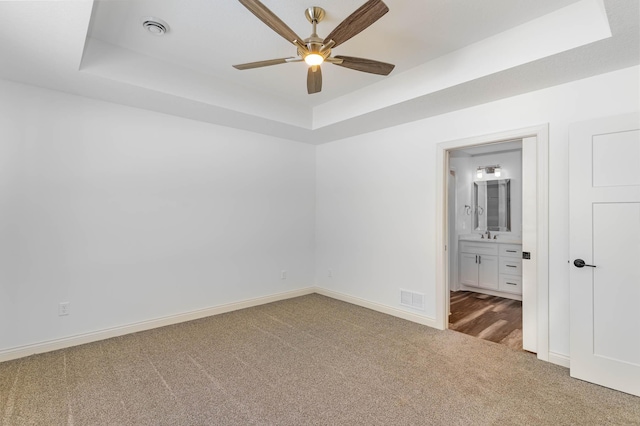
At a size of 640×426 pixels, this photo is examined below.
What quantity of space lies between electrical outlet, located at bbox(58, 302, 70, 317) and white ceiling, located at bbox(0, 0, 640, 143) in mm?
2110

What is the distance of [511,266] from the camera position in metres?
4.91

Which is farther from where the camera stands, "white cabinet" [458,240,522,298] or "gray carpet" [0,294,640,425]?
"white cabinet" [458,240,522,298]

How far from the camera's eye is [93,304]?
3.24 meters

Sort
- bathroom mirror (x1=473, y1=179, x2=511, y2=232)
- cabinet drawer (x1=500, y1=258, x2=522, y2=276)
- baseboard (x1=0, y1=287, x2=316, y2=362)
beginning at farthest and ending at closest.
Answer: bathroom mirror (x1=473, y1=179, x2=511, y2=232) → cabinet drawer (x1=500, y1=258, x2=522, y2=276) → baseboard (x1=0, y1=287, x2=316, y2=362)

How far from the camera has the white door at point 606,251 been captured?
7.55ft

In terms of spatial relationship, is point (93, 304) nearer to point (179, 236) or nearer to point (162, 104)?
point (179, 236)

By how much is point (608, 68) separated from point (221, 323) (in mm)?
4479

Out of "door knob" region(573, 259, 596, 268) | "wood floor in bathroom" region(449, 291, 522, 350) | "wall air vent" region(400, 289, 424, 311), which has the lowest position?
"wood floor in bathroom" region(449, 291, 522, 350)

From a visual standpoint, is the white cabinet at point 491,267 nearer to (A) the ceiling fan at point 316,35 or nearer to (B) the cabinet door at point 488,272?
(B) the cabinet door at point 488,272

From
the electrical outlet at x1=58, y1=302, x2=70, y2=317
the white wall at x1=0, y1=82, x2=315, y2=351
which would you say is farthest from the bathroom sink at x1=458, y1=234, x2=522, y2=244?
the electrical outlet at x1=58, y1=302, x2=70, y2=317

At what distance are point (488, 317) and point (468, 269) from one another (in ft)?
4.93

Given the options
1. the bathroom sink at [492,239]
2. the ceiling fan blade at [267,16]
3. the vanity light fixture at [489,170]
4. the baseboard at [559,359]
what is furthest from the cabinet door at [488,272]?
the ceiling fan blade at [267,16]

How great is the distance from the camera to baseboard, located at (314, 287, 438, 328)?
3.72 meters

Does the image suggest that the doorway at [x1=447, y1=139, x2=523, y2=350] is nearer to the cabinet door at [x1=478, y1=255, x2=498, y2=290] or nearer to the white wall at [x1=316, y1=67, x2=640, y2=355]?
the cabinet door at [x1=478, y1=255, x2=498, y2=290]
